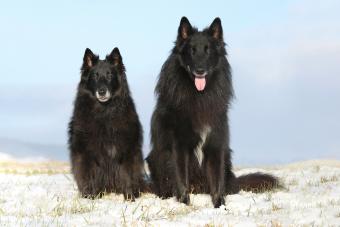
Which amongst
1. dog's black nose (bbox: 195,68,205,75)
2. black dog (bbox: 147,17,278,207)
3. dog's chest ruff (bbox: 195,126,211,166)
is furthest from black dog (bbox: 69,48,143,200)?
dog's black nose (bbox: 195,68,205,75)

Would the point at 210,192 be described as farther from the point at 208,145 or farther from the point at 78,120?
the point at 78,120

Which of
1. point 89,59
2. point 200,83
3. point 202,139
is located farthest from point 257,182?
point 89,59

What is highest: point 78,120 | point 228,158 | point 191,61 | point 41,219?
point 191,61

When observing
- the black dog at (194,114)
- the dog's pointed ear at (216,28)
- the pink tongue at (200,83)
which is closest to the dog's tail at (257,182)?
the black dog at (194,114)

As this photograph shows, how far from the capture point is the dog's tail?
27.1 feet

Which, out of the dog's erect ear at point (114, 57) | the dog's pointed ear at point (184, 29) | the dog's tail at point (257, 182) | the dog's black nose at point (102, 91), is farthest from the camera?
the dog's tail at point (257, 182)

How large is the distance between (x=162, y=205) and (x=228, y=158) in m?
1.17

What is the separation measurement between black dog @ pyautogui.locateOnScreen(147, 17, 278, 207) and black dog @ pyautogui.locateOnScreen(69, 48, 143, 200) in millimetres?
513

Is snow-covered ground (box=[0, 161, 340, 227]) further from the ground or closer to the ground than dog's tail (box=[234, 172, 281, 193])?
closer to the ground

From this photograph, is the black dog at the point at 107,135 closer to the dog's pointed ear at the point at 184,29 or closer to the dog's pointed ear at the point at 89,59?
the dog's pointed ear at the point at 89,59

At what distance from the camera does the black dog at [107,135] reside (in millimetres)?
7559

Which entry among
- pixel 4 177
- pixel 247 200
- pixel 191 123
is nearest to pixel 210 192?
pixel 247 200

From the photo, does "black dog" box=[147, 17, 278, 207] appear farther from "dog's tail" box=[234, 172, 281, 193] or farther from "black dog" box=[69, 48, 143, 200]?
"dog's tail" box=[234, 172, 281, 193]

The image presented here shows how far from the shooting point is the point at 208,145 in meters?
7.07
